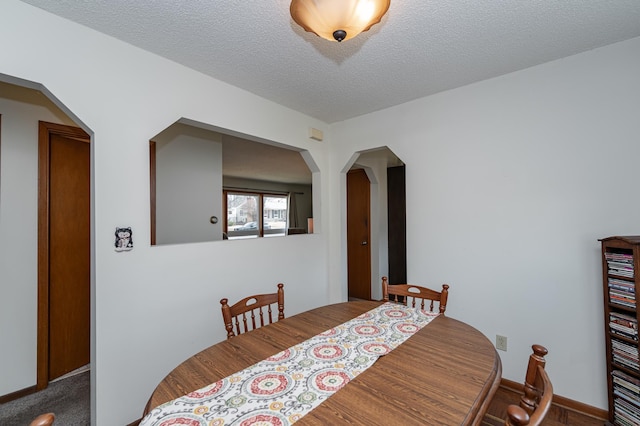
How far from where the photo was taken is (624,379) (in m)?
1.55

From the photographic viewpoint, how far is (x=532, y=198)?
2041 mm

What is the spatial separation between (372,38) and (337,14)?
742 mm

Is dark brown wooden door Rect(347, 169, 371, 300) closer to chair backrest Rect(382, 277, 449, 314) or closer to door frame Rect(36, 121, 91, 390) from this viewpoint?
chair backrest Rect(382, 277, 449, 314)

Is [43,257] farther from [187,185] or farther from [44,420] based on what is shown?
[44,420]

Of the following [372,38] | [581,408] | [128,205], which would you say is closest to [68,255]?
[128,205]

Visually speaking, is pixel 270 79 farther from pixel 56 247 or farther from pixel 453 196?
pixel 56 247

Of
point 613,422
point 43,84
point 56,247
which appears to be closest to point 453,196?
point 613,422

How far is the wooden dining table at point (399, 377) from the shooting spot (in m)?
0.80

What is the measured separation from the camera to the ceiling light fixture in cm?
103

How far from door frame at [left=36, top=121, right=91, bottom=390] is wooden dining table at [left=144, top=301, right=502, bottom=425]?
1908 mm

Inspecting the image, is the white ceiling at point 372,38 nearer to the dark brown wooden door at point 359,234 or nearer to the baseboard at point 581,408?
the dark brown wooden door at point 359,234

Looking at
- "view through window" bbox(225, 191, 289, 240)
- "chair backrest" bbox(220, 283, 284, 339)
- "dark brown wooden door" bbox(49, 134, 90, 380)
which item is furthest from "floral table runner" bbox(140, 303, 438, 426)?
"view through window" bbox(225, 191, 289, 240)

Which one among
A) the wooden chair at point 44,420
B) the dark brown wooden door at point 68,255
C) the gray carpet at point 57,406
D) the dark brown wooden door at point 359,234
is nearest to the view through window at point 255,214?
the dark brown wooden door at point 359,234

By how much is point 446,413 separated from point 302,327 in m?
0.80
